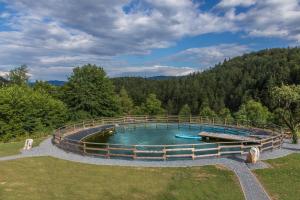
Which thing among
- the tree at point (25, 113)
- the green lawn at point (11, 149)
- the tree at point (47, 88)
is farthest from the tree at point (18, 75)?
the green lawn at point (11, 149)

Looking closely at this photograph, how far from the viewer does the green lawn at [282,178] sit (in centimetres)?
1630

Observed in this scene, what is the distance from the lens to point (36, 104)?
48.1 meters

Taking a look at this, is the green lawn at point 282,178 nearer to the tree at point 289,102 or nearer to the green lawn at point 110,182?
the green lawn at point 110,182

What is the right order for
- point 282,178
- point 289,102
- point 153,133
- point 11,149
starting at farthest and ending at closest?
point 153,133
point 289,102
point 11,149
point 282,178

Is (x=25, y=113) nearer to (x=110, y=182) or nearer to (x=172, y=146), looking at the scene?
(x=172, y=146)

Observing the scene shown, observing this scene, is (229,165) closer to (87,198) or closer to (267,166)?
(267,166)

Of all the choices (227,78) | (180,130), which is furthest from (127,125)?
(227,78)

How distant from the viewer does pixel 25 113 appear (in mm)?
45844

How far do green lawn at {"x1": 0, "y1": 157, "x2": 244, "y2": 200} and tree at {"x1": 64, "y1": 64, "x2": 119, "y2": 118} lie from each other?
31787 millimetres

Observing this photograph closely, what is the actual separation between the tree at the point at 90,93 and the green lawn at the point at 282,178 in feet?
122

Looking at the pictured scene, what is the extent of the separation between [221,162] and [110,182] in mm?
8992

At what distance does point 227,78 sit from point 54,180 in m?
143

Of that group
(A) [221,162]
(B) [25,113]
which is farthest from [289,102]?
(B) [25,113]

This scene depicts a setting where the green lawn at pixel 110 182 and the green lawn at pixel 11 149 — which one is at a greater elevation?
the green lawn at pixel 11 149
